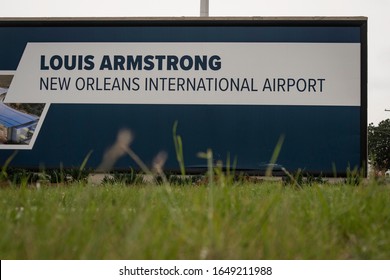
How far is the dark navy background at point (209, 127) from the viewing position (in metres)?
9.00

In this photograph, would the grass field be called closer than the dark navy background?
Yes

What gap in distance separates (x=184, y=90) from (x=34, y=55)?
3243mm

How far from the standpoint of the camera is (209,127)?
910 centimetres

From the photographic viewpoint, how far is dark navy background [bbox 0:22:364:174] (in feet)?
29.5

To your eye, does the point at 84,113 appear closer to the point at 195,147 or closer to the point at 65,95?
the point at 65,95

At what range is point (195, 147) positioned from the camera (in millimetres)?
9062

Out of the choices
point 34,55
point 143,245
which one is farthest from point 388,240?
point 34,55
